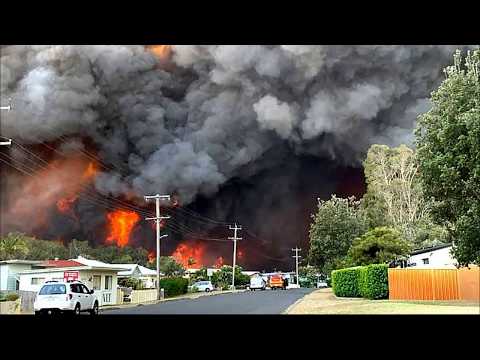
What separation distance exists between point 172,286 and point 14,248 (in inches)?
530

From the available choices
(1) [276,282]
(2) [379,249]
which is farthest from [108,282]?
(1) [276,282]

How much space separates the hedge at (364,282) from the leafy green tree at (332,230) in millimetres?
9080

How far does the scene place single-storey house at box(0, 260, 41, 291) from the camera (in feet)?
103

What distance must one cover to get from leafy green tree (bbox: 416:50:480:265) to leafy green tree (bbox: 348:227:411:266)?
30.8ft

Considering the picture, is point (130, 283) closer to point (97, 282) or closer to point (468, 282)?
point (97, 282)

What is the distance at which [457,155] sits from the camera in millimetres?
17750

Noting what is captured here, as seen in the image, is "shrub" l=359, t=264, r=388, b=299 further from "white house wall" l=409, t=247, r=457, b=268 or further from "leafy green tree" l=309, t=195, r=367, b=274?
"leafy green tree" l=309, t=195, r=367, b=274

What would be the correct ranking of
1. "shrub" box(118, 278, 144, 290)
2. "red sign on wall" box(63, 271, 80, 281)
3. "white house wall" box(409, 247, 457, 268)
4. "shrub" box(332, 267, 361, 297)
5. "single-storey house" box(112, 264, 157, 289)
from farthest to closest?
"single-storey house" box(112, 264, 157, 289)
"shrub" box(118, 278, 144, 290)
"white house wall" box(409, 247, 457, 268)
"shrub" box(332, 267, 361, 297)
"red sign on wall" box(63, 271, 80, 281)

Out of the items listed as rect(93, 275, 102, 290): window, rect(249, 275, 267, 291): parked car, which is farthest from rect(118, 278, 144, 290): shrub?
rect(249, 275, 267, 291): parked car

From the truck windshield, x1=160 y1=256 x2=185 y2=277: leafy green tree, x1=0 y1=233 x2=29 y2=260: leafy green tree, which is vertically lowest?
the truck windshield
